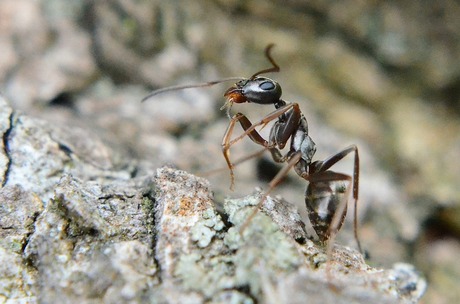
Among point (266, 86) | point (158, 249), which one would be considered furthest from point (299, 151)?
point (158, 249)

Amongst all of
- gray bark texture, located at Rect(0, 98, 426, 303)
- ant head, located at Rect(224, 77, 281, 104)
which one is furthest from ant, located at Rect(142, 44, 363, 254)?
gray bark texture, located at Rect(0, 98, 426, 303)

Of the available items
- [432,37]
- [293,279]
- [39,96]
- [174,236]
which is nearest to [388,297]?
[293,279]

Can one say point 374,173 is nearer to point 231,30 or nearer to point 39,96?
point 231,30

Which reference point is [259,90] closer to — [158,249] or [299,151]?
[299,151]

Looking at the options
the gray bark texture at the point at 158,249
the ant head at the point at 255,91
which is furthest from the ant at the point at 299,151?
the gray bark texture at the point at 158,249

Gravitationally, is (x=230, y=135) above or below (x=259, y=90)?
below

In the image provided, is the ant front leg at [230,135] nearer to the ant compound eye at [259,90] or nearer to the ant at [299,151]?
the ant at [299,151]
